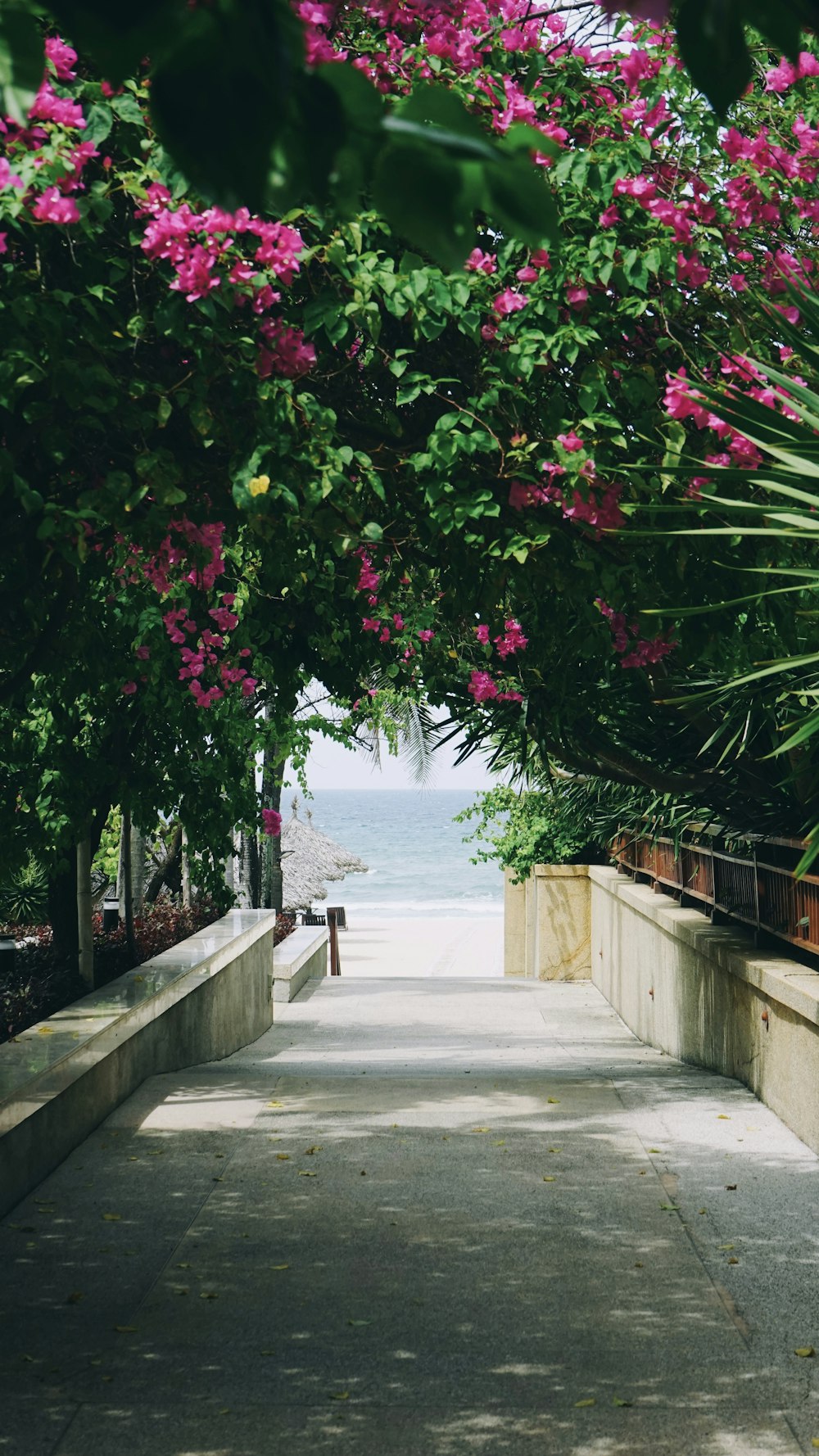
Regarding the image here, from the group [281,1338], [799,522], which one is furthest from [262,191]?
[281,1338]

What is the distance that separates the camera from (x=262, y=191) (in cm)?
129

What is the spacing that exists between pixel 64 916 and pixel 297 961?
870 cm

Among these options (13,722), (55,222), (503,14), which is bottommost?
(13,722)

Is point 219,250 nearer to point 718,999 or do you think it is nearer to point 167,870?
point 718,999

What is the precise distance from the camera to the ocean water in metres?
80.8

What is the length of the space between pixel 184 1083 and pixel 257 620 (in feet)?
10.5

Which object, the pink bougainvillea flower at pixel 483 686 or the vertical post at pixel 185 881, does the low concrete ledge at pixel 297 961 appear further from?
the pink bougainvillea flower at pixel 483 686

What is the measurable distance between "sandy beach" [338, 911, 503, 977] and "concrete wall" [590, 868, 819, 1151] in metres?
18.2

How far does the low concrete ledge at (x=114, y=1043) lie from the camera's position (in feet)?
18.9

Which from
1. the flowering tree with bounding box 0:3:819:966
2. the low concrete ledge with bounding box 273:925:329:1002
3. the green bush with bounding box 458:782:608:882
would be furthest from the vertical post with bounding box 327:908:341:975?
the flowering tree with bounding box 0:3:819:966

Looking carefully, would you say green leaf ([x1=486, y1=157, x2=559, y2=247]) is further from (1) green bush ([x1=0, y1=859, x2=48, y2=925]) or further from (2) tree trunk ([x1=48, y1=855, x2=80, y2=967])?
(1) green bush ([x1=0, y1=859, x2=48, y2=925])

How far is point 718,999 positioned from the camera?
9.06 meters

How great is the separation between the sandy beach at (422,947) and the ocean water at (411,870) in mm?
3931

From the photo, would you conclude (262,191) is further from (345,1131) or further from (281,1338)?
(345,1131)
